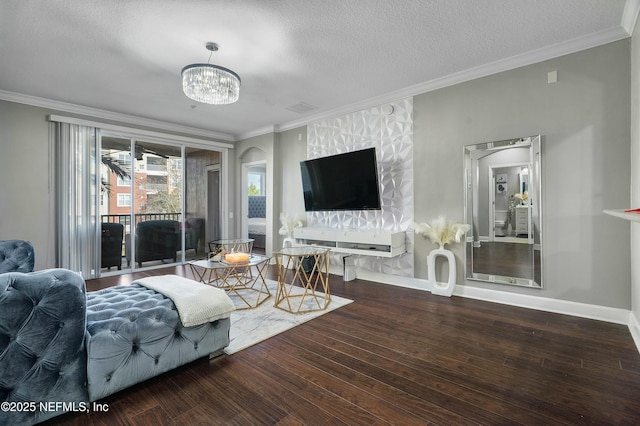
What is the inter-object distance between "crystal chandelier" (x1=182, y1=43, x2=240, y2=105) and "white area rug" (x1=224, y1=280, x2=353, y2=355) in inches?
87.6

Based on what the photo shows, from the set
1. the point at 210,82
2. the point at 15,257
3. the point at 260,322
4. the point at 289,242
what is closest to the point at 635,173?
the point at 260,322

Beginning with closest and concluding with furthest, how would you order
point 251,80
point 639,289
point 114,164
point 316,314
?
point 639,289
point 316,314
point 251,80
point 114,164

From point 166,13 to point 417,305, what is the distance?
3.71 m

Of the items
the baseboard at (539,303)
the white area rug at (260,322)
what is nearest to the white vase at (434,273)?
the baseboard at (539,303)

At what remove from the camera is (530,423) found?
1.54 m

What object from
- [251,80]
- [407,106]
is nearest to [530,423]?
[407,106]

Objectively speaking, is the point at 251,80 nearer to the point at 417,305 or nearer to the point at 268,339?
the point at 268,339

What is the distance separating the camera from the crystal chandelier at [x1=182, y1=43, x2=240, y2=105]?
9.23 ft

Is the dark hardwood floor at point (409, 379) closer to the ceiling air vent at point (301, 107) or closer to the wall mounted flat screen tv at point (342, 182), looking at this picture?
the wall mounted flat screen tv at point (342, 182)

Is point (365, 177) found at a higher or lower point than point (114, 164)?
lower

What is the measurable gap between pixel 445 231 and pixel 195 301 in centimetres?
296

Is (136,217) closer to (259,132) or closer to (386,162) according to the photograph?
(259,132)

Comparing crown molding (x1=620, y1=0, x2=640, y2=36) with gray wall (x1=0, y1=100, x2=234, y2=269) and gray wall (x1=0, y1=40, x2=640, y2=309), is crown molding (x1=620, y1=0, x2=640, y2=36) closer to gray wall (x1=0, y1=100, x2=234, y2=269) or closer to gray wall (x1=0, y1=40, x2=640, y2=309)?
gray wall (x1=0, y1=40, x2=640, y2=309)

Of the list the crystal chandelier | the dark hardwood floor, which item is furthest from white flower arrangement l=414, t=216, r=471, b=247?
the crystal chandelier
